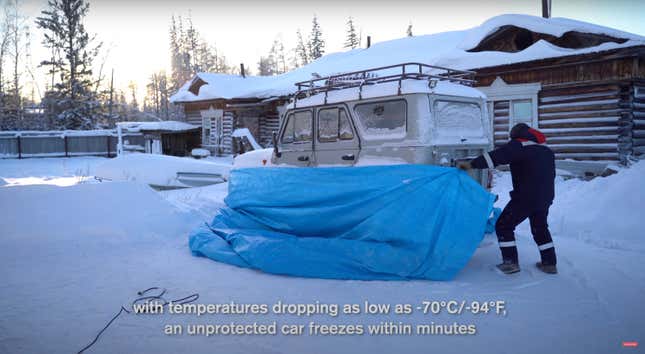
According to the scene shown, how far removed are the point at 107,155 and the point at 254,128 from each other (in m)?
9.26

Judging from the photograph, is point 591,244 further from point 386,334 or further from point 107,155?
point 107,155

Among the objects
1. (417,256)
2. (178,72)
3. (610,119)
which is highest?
(178,72)

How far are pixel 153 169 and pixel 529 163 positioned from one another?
30.5 ft

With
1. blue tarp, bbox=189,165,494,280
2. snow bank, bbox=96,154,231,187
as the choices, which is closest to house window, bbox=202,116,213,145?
snow bank, bbox=96,154,231,187

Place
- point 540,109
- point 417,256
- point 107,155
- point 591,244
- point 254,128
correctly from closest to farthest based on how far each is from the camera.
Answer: point 417,256
point 591,244
point 540,109
point 254,128
point 107,155

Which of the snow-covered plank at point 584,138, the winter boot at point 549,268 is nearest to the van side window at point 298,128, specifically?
the winter boot at point 549,268

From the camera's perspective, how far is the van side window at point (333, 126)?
19.4 feet

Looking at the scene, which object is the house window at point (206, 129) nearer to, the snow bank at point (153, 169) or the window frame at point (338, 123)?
the snow bank at point (153, 169)

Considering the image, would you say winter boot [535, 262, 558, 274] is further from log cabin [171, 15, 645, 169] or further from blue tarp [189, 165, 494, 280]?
log cabin [171, 15, 645, 169]

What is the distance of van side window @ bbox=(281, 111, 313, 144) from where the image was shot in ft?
21.1

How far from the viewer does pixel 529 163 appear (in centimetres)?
486

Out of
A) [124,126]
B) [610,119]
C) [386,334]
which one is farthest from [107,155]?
[386,334]

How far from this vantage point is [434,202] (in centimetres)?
477

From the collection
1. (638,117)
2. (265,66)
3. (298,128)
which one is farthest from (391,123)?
(265,66)
